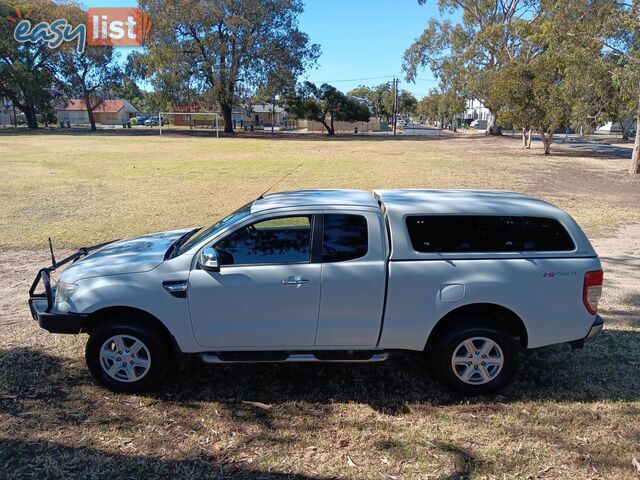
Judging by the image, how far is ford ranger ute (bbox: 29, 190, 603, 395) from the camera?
385 centimetres

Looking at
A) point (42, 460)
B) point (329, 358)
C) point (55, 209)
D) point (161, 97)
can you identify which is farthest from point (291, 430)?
point (161, 97)

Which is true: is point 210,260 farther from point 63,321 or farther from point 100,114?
point 100,114

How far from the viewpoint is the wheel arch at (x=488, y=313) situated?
394 centimetres

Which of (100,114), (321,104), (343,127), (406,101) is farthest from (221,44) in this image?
(406,101)

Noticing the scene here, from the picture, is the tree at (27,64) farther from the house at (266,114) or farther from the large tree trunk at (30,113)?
the house at (266,114)

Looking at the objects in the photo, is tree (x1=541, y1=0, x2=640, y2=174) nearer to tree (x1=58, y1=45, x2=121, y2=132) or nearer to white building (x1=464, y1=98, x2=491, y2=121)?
tree (x1=58, y1=45, x2=121, y2=132)

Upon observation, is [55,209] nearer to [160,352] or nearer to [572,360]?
[160,352]

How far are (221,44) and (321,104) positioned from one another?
18.3m

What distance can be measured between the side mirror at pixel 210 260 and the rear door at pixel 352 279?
2.77ft

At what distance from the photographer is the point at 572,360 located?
187 inches

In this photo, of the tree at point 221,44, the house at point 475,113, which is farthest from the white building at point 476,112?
the tree at point 221,44

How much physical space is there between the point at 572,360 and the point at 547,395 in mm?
837

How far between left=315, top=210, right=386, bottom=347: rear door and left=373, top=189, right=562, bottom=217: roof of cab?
301 mm

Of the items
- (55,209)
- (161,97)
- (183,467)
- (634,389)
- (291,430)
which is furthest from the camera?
(161,97)
